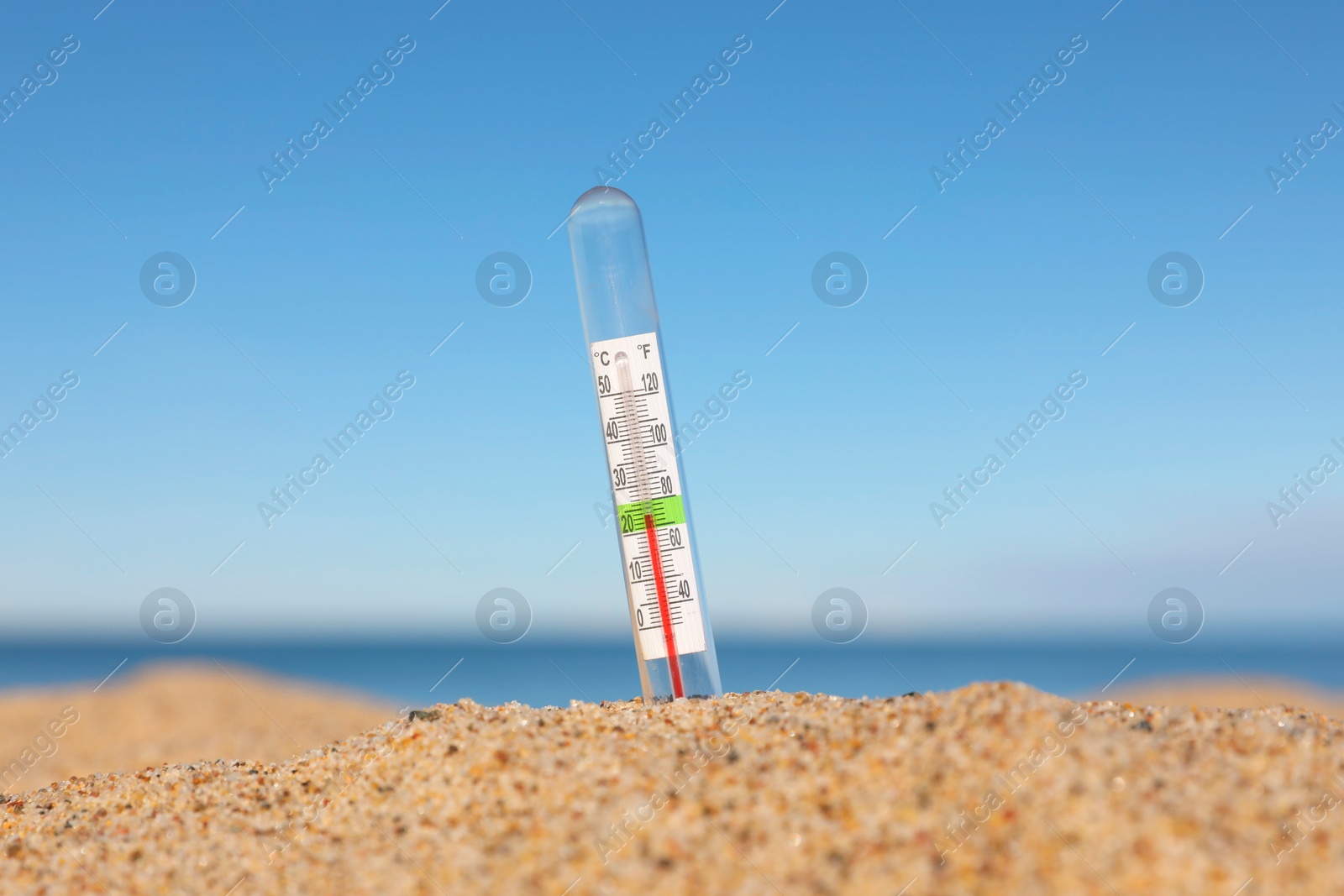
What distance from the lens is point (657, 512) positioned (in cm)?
574

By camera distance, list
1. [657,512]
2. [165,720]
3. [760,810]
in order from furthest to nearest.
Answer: [165,720] < [657,512] < [760,810]

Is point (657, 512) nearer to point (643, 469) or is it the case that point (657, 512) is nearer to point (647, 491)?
point (647, 491)

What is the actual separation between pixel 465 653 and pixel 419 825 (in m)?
47.0

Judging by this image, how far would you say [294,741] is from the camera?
825cm

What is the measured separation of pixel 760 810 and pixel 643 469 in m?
2.73

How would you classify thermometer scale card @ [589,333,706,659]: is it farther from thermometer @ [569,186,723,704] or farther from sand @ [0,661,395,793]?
sand @ [0,661,395,793]

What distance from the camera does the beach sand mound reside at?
9.60 ft

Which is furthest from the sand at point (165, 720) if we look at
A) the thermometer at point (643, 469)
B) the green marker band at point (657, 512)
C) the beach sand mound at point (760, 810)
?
the green marker band at point (657, 512)

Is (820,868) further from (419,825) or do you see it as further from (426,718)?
(426,718)

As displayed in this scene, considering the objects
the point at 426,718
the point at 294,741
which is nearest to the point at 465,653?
the point at 294,741

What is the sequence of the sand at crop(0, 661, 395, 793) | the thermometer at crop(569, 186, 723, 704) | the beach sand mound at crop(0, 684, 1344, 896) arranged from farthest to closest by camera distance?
the sand at crop(0, 661, 395, 793) → the thermometer at crop(569, 186, 723, 704) → the beach sand mound at crop(0, 684, 1344, 896)

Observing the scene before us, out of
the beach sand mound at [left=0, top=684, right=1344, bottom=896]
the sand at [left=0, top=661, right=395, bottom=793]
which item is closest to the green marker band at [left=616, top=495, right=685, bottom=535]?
the beach sand mound at [left=0, top=684, right=1344, bottom=896]

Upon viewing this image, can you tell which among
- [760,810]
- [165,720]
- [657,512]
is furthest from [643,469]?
[165,720]

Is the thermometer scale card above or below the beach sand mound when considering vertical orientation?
above
